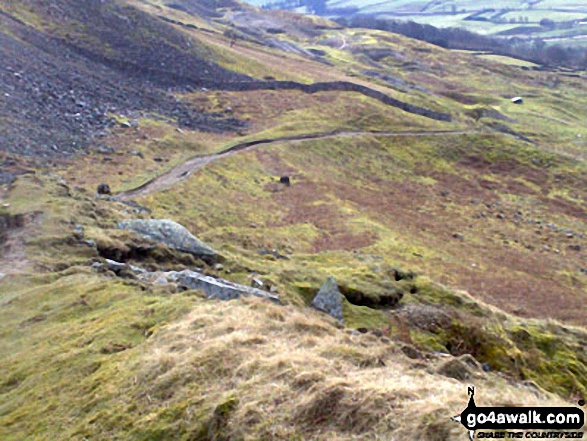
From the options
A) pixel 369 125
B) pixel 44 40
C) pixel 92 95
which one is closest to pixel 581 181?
pixel 369 125

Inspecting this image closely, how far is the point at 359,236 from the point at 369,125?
35.6m

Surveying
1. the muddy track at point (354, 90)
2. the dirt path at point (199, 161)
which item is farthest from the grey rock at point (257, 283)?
the muddy track at point (354, 90)

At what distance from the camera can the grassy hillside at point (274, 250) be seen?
1073 cm

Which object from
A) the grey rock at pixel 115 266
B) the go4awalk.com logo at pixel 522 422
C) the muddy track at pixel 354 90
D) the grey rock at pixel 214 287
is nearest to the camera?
the go4awalk.com logo at pixel 522 422

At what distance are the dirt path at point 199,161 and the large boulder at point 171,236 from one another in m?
14.5

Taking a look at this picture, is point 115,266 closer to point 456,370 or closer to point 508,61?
point 456,370

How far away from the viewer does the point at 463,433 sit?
8250mm

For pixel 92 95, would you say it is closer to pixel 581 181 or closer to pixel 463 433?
pixel 463 433

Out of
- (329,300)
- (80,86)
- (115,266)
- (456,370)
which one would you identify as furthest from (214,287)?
(80,86)

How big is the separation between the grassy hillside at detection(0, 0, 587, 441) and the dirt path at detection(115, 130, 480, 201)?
43cm

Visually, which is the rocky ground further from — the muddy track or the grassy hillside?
the muddy track

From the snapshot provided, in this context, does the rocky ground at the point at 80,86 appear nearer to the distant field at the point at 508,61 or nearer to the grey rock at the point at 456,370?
the grey rock at the point at 456,370

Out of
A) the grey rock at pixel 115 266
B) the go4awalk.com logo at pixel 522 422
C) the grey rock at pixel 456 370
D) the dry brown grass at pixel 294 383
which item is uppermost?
the go4awalk.com logo at pixel 522 422

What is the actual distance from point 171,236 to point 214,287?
6545 millimetres
